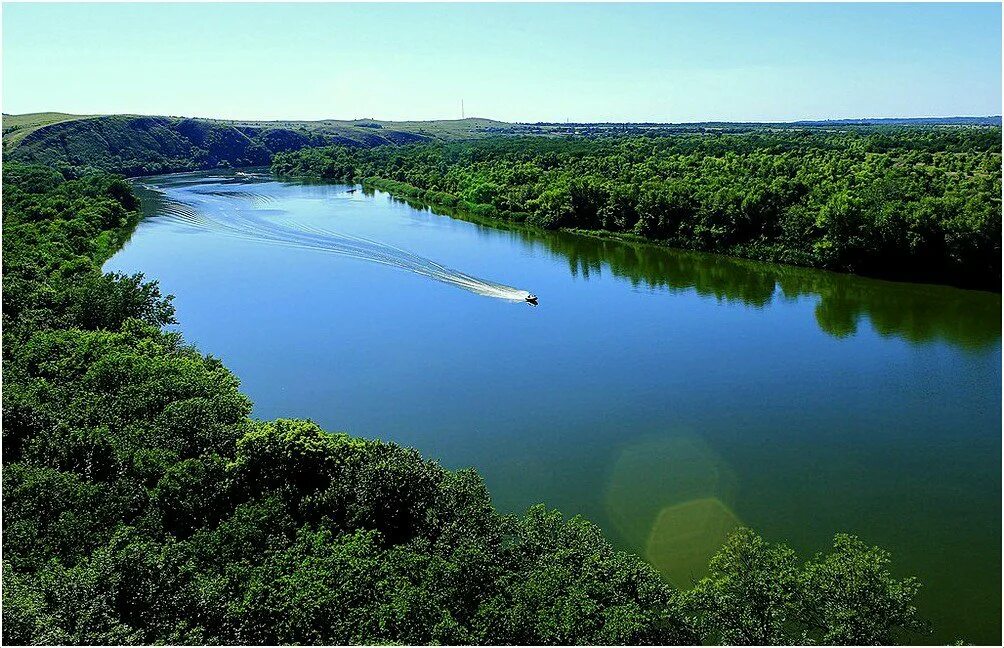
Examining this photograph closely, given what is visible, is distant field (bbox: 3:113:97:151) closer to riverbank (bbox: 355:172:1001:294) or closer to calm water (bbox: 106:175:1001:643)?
riverbank (bbox: 355:172:1001:294)

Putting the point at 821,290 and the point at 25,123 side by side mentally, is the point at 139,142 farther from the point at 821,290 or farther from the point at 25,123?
the point at 821,290

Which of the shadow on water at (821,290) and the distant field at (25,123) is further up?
the distant field at (25,123)

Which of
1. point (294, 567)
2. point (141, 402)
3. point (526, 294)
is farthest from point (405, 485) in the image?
point (526, 294)

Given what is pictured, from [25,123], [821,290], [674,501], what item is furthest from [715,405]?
[25,123]

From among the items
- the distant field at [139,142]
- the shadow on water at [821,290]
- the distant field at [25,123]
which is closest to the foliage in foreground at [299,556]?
the shadow on water at [821,290]

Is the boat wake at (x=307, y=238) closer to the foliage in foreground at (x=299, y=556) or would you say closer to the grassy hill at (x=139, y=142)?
the foliage in foreground at (x=299, y=556)

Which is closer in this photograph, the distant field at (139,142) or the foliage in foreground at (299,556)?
the foliage in foreground at (299,556)
